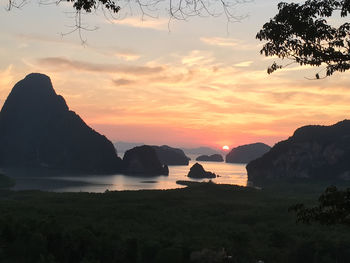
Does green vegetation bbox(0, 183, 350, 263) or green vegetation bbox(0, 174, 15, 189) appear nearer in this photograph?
green vegetation bbox(0, 183, 350, 263)

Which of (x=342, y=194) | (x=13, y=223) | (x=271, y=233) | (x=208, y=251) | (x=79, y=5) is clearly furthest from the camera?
(x=271, y=233)

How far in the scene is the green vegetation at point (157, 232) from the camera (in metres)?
51.7

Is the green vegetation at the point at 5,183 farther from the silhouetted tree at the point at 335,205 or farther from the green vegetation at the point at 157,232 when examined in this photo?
the silhouetted tree at the point at 335,205

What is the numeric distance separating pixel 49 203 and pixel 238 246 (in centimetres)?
5241

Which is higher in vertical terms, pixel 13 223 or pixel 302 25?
pixel 302 25

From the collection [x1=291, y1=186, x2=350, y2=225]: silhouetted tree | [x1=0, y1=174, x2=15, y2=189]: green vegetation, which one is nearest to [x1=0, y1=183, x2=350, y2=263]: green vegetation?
[x1=291, y1=186, x2=350, y2=225]: silhouetted tree

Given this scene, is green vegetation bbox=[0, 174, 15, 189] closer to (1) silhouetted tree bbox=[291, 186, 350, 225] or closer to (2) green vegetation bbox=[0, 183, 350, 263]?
(2) green vegetation bbox=[0, 183, 350, 263]

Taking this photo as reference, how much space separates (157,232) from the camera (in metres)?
68.0

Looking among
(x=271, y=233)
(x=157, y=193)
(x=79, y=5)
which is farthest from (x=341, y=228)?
(x=79, y=5)

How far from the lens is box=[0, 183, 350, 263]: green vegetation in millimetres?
51688

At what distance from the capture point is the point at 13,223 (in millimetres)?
59062

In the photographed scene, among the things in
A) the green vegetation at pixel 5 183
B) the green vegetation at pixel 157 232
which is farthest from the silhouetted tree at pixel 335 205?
the green vegetation at pixel 5 183

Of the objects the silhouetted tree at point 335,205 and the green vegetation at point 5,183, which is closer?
the silhouetted tree at point 335,205

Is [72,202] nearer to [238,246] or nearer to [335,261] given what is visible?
[238,246]
